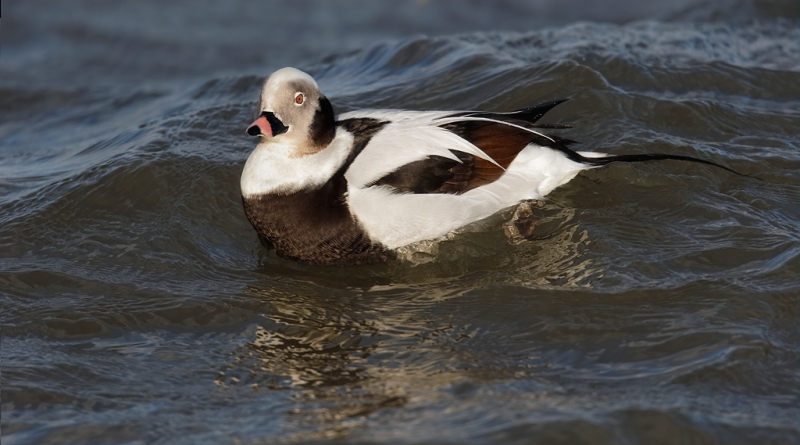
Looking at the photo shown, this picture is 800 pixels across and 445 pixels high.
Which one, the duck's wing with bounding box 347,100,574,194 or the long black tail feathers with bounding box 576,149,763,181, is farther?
the long black tail feathers with bounding box 576,149,763,181

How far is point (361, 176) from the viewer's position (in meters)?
5.18

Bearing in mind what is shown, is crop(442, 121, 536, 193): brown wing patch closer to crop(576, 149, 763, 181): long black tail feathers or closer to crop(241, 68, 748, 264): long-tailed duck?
crop(241, 68, 748, 264): long-tailed duck

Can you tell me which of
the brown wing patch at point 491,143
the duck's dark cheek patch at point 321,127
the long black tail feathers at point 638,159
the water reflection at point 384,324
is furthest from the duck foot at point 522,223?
the duck's dark cheek patch at point 321,127

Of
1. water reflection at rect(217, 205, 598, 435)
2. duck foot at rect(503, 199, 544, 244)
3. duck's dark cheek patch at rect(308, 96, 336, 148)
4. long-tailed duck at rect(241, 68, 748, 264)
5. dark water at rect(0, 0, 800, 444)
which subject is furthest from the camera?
duck foot at rect(503, 199, 544, 244)

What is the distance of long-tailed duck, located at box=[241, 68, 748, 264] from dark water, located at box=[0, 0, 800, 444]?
18 centimetres

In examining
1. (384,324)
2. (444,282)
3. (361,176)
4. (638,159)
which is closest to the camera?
(384,324)

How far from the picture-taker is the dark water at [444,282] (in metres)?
3.80

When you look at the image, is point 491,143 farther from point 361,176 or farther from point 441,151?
point 361,176

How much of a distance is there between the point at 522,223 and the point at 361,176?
1.01m

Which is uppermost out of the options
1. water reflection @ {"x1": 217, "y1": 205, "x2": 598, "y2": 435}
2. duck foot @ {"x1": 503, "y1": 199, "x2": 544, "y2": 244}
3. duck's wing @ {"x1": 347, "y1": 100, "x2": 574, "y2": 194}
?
duck's wing @ {"x1": 347, "y1": 100, "x2": 574, "y2": 194}

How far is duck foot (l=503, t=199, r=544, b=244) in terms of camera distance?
215 inches

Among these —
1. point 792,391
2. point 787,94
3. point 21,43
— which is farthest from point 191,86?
point 792,391

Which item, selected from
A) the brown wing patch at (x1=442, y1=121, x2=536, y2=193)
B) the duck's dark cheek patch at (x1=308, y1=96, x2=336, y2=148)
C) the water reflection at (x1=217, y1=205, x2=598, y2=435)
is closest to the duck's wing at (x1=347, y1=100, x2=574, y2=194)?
the brown wing patch at (x1=442, y1=121, x2=536, y2=193)

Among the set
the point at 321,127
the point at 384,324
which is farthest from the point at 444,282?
the point at 321,127
